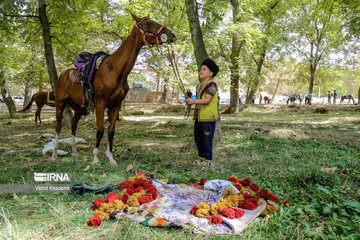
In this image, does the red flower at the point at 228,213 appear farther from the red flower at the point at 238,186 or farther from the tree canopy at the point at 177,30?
the tree canopy at the point at 177,30

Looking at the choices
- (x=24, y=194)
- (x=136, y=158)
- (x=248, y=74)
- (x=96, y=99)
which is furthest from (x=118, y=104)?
(x=248, y=74)

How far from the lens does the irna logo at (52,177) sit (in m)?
3.72

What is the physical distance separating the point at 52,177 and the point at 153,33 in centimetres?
296

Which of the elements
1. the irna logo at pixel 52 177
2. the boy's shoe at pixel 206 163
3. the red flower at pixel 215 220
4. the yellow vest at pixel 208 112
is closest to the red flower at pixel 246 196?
the red flower at pixel 215 220

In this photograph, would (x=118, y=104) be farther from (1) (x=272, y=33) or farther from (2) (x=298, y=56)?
(2) (x=298, y=56)

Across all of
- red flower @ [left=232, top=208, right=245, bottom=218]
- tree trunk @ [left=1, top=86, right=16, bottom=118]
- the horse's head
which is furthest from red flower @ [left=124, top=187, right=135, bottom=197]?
tree trunk @ [left=1, top=86, right=16, bottom=118]

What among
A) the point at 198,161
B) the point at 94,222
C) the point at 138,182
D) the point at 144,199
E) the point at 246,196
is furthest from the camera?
the point at 198,161

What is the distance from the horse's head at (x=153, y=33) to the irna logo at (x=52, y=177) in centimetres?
266

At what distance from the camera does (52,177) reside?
3.86 metres

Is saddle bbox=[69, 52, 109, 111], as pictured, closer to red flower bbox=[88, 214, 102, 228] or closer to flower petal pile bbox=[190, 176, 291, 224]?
red flower bbox=[88, 214, 102, 228]

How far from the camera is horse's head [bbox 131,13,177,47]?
4.34 m

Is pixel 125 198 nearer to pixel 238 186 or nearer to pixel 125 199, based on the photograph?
pixel 125 199

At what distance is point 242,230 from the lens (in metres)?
2.27

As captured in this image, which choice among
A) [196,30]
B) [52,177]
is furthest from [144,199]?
[196,30]
